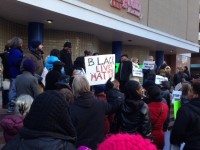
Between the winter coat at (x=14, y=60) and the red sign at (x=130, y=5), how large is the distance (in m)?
9.75

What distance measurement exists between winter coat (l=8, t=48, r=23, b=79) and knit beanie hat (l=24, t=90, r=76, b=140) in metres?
5.41

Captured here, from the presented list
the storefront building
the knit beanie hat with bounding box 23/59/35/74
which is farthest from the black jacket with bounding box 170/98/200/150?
the storefront building

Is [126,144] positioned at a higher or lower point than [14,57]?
lower

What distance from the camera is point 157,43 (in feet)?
74.4

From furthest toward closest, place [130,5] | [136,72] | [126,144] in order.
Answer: [130,5], [136,72], [126,144]

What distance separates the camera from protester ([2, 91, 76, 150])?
249cm

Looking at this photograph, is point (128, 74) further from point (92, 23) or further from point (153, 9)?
point (153, 9)

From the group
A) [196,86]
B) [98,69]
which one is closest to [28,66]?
[98,69]

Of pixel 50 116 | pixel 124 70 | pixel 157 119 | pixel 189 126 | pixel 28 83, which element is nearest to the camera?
pixel 50 116

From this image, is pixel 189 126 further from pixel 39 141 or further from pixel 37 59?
pixel 37 59

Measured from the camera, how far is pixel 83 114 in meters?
4.43

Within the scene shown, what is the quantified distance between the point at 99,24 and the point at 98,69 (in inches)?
312

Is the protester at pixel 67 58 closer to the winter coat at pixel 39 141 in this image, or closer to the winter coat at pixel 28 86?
the winter coat at pixel 28 86

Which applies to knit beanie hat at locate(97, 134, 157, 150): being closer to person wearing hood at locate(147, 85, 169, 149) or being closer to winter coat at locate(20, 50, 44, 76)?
person wearing hood at locate(147, 85, 169, 149)
